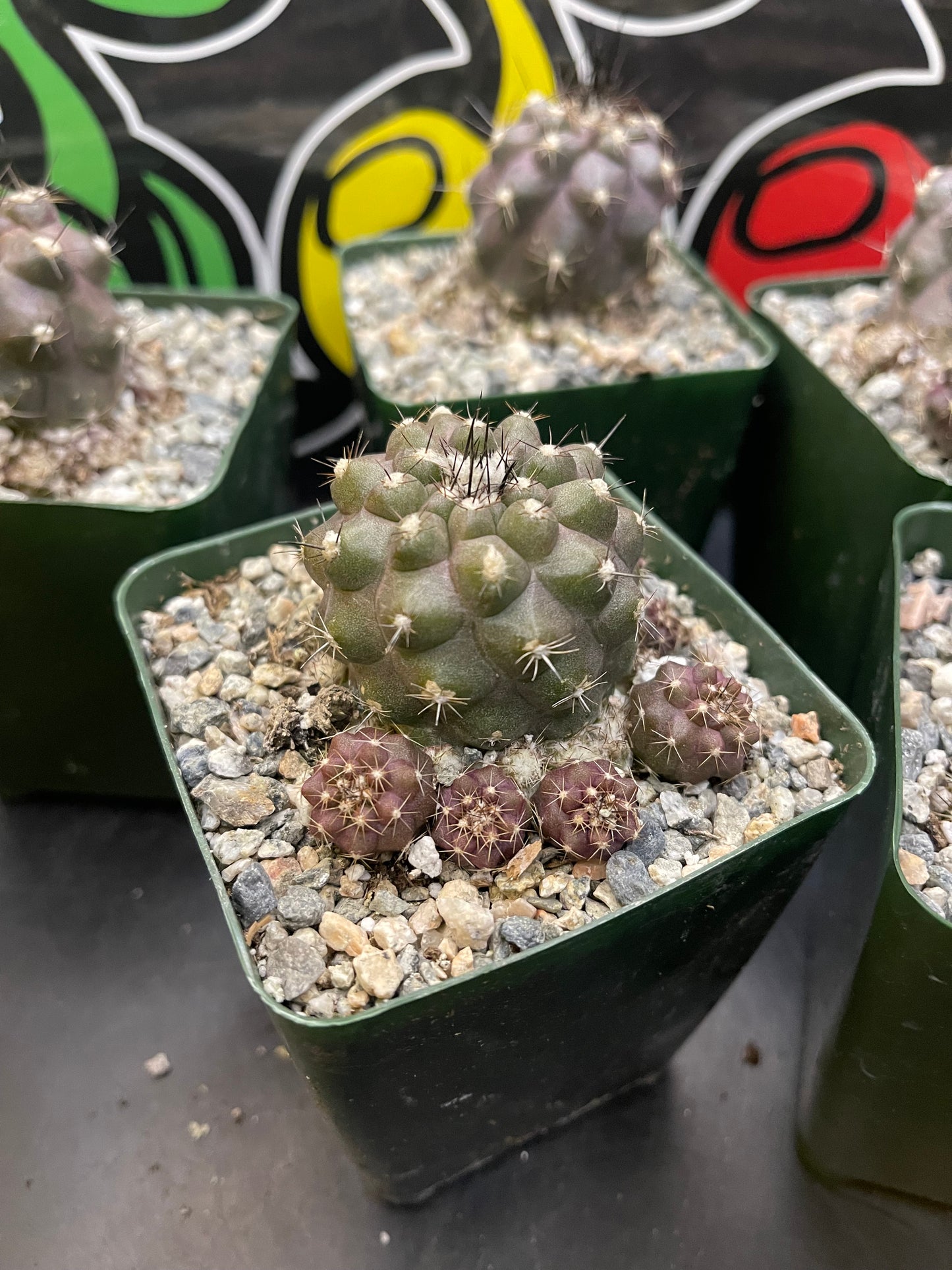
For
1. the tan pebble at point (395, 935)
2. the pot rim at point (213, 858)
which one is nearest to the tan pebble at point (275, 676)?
the pot rim at point (213, 858)

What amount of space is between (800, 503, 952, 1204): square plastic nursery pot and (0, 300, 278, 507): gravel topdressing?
0.90 m

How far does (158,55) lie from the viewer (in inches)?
58.1

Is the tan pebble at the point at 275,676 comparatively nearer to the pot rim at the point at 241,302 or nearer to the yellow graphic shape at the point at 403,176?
the pot rim at the point at 241,302

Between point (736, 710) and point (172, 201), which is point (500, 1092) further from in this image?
point (172, 201)

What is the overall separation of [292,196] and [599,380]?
0.69 meters

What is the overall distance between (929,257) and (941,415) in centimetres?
24

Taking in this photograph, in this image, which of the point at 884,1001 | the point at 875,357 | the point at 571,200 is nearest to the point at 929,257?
the point at 875,357

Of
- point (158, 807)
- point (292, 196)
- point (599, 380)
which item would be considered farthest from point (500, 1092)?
point (292, 196)

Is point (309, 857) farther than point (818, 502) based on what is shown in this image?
No

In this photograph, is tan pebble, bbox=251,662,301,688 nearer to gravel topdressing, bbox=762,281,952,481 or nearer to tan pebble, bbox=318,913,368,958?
tan pebble, bbox=318,913,368,958

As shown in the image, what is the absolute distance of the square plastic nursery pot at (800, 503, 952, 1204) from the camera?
87 cm

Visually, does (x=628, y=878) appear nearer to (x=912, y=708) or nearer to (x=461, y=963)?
(x=461, y=963)

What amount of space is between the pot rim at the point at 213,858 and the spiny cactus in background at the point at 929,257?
0.53 m

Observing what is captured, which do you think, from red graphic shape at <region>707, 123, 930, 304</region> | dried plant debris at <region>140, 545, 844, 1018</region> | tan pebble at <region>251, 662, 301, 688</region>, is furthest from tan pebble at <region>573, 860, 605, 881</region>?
red graphic shape at <region>707, 123, 930, 304</region>
